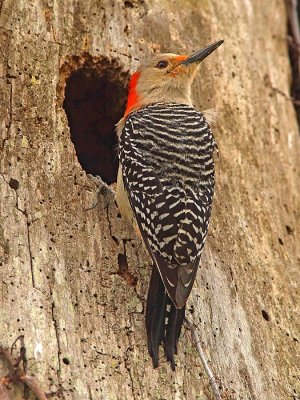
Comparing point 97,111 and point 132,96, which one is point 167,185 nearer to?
point 132,96

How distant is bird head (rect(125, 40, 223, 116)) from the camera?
5.61 m

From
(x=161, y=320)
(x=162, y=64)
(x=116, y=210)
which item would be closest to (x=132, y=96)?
(x=162, y=64)

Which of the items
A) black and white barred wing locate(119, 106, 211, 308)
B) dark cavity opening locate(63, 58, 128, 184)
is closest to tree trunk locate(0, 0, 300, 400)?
dark cavity opening locate(63, 58, 128, 184)

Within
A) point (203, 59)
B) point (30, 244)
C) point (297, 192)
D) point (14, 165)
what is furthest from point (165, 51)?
point (30, 244)

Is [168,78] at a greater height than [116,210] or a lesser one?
greater

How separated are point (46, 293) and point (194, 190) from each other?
42.2 inches

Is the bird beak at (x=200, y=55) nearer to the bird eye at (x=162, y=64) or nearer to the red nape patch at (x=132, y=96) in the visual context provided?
the bird eye at (x=162, y=64)

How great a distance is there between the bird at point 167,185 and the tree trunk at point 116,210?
0.40ft

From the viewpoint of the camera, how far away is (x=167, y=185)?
4.59 meters

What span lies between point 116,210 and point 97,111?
67.1 inches

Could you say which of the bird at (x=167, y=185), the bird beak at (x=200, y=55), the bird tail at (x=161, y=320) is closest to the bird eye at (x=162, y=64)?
the bird at (x=167, y=185)

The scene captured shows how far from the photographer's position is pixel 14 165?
15.0 feet

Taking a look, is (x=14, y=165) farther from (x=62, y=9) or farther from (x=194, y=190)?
(x=62, y=9)

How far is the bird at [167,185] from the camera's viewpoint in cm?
426
